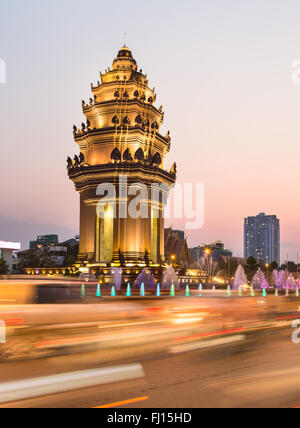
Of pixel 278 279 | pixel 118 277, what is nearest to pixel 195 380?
pixel 118 277

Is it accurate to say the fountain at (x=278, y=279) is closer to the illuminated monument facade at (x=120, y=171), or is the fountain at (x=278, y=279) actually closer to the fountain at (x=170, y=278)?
the fountain at (x=170, y=278)

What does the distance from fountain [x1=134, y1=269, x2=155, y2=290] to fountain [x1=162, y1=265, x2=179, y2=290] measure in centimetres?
244

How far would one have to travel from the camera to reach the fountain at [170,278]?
50.6 metres

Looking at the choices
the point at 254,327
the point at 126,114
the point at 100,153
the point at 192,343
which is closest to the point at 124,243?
the point at 100,153

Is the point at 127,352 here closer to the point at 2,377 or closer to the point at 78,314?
the point at 78,314

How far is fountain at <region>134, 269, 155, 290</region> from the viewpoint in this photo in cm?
4601

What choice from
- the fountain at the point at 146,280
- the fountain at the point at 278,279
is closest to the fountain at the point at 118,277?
the fountain at the point at 146,280

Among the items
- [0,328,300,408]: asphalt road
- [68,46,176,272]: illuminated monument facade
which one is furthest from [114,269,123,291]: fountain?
[0,328,300,408]: asphalt road

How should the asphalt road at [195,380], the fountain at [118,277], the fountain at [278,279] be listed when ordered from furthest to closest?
the fountain at [278,279], the fountain at [118,277], the asphalt road at [195,380]

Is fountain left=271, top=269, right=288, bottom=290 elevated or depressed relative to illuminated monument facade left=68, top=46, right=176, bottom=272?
depressed

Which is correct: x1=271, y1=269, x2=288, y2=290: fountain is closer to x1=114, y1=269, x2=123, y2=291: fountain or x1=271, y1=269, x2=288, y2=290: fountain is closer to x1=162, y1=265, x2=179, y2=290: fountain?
x1=162, y1=265, x2=179, y2=290: fountain

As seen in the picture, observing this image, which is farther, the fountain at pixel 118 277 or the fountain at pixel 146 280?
the fountain at pixel 146 280

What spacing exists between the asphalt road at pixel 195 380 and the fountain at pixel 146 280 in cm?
3428
